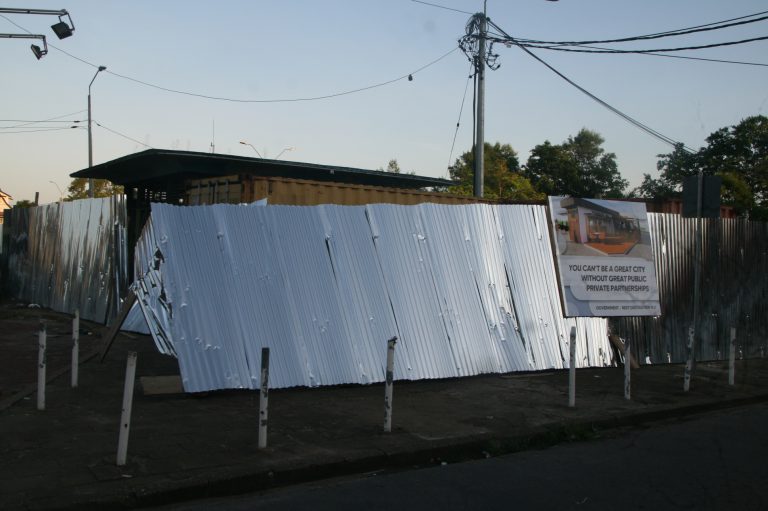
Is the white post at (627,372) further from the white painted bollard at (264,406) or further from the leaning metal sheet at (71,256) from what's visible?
the leaning metal sheet at (71,256)

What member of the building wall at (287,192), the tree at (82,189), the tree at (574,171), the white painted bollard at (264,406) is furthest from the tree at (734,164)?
the tree at (82,189)

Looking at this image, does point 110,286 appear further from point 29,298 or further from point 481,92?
point 481,92

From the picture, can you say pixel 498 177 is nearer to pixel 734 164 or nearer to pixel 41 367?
pixel 734 164

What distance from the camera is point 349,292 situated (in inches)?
386

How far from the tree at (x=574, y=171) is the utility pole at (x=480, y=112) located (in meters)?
29.9

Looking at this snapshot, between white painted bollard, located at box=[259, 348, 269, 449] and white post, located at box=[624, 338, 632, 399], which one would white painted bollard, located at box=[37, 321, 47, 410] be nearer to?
white painted bollard, located at box=[259, 348, 269, 449]

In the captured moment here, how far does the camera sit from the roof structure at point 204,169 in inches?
717

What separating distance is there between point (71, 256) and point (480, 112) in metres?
11.9

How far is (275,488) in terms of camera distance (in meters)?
5.86

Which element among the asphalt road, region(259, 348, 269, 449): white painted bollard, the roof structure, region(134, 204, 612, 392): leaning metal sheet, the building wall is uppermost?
the roof structure

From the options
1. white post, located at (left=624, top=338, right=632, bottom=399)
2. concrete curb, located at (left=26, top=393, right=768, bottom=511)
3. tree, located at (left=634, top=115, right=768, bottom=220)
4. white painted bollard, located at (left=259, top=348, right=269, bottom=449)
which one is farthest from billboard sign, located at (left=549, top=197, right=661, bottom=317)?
tree, located at (left=634, top=115, right=768, bottom=220)

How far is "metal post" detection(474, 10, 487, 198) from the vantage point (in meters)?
20.8

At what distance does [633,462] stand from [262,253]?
16.9 ft

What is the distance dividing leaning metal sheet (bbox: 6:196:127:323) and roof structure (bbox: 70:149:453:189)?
6.68 feet
